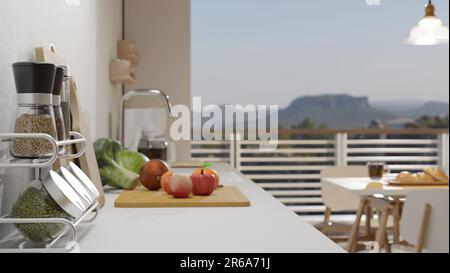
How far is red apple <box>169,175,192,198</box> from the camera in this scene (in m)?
1.37

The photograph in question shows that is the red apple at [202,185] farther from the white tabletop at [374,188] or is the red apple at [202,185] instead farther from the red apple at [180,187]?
the white tabletop at [374,188]

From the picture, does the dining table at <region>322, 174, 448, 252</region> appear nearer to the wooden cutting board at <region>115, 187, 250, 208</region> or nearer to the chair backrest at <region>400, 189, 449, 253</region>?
the chair backrest at <region>400, 189, 449, 253</region>

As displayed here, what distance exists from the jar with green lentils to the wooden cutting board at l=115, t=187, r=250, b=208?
1.56 feet

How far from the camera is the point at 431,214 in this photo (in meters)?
2.69

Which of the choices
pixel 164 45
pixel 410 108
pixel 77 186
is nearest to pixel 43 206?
pixel 77 186

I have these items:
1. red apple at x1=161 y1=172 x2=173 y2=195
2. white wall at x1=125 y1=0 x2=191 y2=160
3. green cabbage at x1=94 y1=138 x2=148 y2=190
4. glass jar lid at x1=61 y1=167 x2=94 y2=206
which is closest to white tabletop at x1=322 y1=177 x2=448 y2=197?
white wall at x1=125 y1=0 x2=191 y2=160

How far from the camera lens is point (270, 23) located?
5.20 m

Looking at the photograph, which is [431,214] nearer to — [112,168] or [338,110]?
[112,168]

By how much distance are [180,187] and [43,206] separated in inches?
24.0

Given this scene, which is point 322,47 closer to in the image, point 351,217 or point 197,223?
point 351,217

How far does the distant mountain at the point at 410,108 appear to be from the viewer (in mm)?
5301
